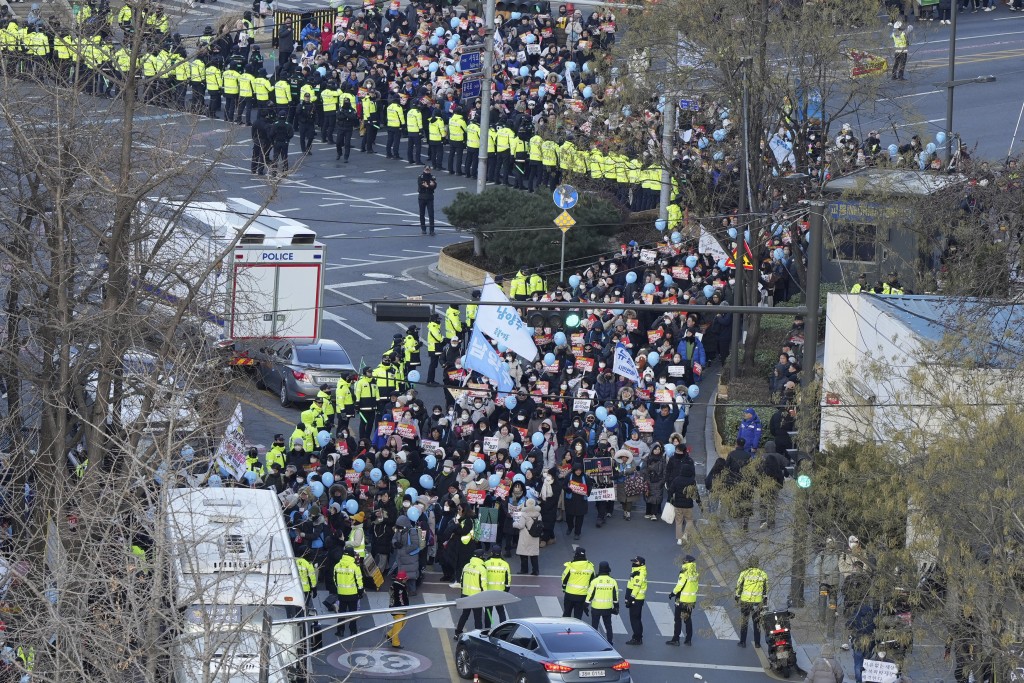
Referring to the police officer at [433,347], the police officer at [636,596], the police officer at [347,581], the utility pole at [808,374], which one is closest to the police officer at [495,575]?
the police officer at [636,596]

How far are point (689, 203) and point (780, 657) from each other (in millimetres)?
16322

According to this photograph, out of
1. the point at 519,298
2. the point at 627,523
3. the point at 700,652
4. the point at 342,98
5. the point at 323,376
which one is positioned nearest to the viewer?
the point at 700,652

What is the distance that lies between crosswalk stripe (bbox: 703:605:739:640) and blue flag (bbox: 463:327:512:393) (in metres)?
6.76

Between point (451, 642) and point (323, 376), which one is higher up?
point (323, 376)

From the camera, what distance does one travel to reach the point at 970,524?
23.3 metres

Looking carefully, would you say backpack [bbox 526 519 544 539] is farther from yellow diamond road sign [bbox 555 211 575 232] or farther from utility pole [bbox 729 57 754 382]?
yellow diamond road sign [bbox 555 211 575 232]

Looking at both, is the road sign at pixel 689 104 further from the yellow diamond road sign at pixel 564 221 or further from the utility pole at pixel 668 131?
the yellow diamond road sign at pixel 564 221

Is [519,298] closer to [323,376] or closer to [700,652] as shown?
[323,376]

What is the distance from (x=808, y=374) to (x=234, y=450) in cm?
876

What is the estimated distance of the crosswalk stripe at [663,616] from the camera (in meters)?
29.5

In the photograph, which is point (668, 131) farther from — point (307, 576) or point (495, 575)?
point (307, 576)

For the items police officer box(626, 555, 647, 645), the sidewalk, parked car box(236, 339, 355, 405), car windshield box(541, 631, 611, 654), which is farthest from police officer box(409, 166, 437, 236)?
car windshield box(541, 631, 611, 654)

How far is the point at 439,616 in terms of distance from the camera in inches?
1180

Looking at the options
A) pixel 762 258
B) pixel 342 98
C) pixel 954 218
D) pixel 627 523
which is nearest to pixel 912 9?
pixel 342 98
